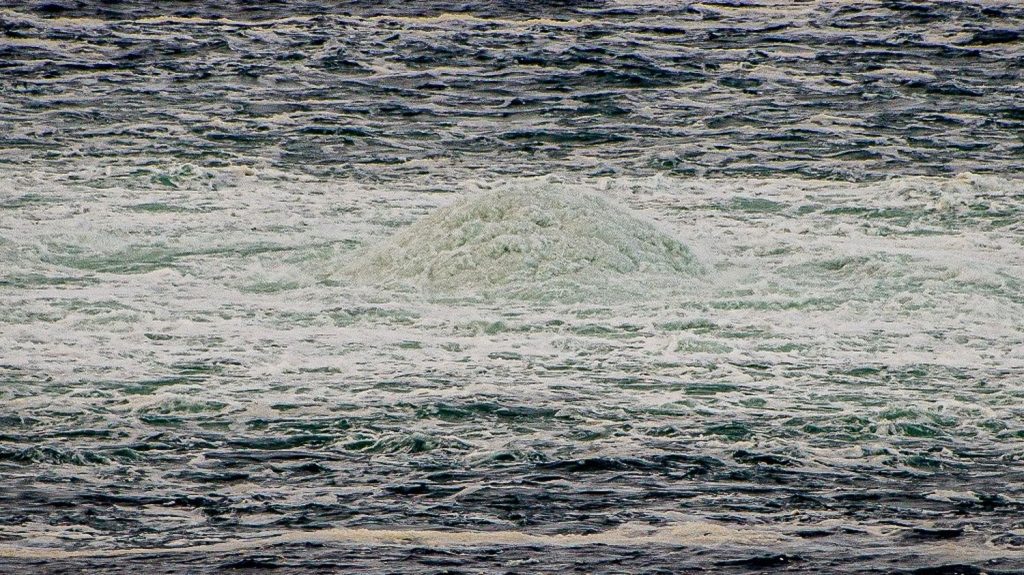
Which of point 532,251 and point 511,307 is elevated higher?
point 532,251

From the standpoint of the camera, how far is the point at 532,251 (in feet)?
36.2

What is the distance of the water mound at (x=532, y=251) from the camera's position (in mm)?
10734

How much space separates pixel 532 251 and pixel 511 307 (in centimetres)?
90

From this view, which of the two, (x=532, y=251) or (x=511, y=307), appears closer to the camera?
(x=511, y=307)

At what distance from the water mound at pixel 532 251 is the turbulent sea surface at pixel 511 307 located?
4 cm

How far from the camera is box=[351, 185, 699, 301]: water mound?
1073cm

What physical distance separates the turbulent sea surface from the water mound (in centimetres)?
4

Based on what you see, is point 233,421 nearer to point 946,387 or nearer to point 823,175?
point 946,387

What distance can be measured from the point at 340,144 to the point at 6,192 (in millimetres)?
3970

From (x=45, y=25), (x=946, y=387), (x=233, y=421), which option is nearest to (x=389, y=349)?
(x=233, y=421)

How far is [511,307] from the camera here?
10242mm

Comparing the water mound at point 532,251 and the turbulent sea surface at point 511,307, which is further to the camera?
the water mound at point 532,251

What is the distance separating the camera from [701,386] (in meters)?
8.44

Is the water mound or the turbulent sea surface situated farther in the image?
the water mound
